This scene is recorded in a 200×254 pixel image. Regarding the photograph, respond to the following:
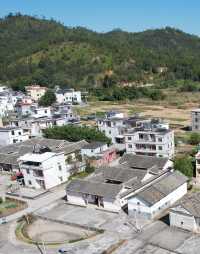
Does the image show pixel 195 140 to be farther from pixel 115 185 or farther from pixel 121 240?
pixel 121 240

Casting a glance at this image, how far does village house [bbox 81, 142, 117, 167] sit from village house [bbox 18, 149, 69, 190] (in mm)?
5228

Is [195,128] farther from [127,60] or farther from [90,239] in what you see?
[127,60]

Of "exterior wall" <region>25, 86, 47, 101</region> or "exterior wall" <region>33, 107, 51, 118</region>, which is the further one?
"exterior wall" <region>25, 86, 47, 101</region>

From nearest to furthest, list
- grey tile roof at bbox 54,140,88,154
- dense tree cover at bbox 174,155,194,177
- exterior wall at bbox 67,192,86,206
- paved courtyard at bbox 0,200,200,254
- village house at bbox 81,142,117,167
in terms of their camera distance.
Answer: paved courtyard at bbox 0,200,200,254, exterior wall at bbox 67,192,86,206, dense tree cover at bbox 174,155,194,177, village house at bbox 81,142,117,167, grey tile roof at bbox 54,140,88,154

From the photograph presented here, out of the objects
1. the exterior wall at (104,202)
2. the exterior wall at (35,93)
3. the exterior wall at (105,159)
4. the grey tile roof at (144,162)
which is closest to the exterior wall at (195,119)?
the exterior wall at (105,159)

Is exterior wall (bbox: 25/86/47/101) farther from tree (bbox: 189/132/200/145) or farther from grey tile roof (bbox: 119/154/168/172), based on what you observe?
grey tile roof (bbox: 119/154/168/172)

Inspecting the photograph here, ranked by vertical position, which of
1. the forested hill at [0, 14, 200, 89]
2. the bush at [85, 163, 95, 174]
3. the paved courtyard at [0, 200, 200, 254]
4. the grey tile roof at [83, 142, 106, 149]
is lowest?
the paved courtyard at [0, 200, 200, 254]

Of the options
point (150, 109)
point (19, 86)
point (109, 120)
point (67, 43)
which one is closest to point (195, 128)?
point (109, 120)

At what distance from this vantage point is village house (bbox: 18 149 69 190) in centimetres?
3900

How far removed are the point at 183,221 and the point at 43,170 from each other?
16.1 meters

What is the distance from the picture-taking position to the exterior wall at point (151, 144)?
148 feet

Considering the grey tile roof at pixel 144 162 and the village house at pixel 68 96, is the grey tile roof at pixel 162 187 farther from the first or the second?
the village house at pixel 68 96

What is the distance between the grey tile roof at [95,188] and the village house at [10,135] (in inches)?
975

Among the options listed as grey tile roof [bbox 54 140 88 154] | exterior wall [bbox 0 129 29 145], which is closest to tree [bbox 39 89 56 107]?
exterior wall [bbox 0 129 29 145]
